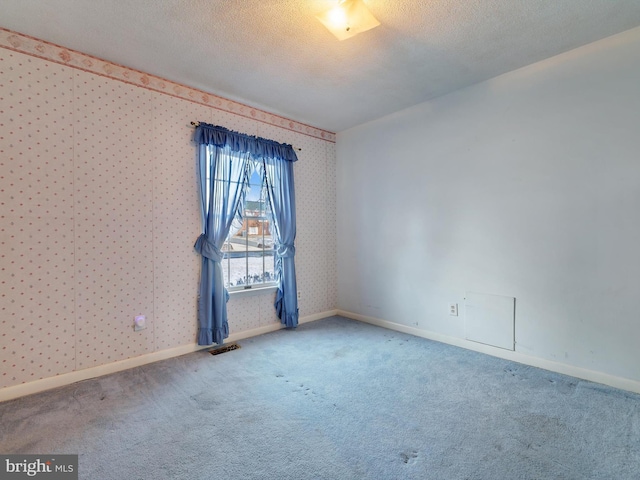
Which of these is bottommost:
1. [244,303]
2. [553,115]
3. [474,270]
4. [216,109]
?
[244,303]

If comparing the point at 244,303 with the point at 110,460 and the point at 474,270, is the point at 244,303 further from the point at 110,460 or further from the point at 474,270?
the point at 474,270

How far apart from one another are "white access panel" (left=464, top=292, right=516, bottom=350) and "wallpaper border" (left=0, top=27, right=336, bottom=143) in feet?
9.93

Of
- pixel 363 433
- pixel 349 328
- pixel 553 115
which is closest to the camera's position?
pixel 363 433

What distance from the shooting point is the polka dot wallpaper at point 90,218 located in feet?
7.37

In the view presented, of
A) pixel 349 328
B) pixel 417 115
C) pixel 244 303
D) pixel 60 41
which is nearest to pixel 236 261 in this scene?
pixel 244 303

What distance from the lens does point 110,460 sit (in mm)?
1618

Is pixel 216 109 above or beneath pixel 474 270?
above

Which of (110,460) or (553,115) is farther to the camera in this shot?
(553,115)

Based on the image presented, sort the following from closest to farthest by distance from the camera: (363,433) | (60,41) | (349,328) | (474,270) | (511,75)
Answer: (363,433), (60,41), (511,75), (474,270), (349,328)

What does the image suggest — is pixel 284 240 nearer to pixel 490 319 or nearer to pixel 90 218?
pixel 90 218

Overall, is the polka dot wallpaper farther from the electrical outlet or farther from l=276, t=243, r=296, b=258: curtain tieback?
l=276, t=243, r=296, b=258: curtain tieback

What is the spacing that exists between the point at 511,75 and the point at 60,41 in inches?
149

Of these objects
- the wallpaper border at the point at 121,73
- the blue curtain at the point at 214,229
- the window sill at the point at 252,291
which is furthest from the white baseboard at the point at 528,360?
the wallpaper border at the point at 121,73

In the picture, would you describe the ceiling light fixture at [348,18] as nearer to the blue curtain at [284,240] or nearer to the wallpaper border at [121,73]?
the wallpaper border at [121,73]
